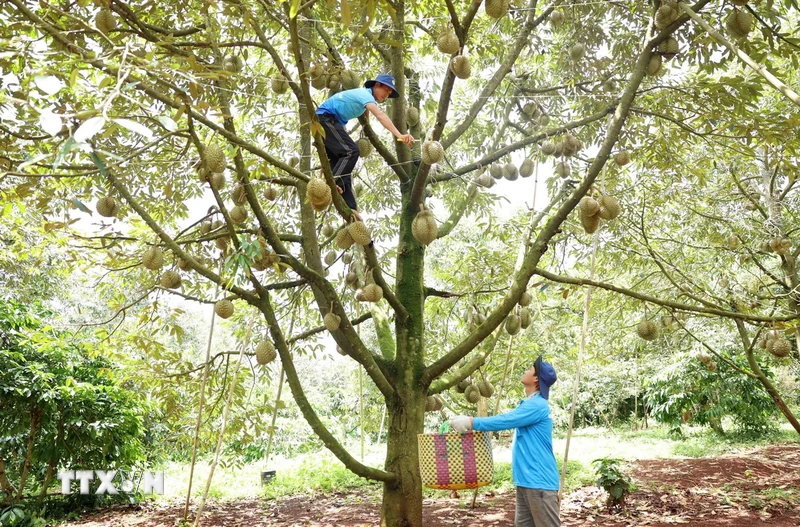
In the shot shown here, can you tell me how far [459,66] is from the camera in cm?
299

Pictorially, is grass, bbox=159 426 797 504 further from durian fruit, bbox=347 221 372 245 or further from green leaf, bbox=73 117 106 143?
green leaf, bbox=73 117 106 143

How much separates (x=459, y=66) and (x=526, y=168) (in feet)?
7.77

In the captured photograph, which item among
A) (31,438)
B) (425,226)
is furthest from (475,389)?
(31,438)

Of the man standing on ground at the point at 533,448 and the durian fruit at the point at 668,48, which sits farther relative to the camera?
the durian fruit at the point at 668,48

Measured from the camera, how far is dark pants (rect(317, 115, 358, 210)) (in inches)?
139

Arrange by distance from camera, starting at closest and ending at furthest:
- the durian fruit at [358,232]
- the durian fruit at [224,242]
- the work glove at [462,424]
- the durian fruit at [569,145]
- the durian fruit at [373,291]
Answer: the durian fruit at [358,232]
the work glove at [462,424]
the durian fruit at [224,242]
the durian fruit at [373,291]
the durian fruit at [569,145]

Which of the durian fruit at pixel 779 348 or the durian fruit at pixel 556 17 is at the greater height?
the durian fruit at pixel 556 17

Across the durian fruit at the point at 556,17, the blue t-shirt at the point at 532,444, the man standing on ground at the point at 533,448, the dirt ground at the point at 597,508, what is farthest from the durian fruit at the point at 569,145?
the dirt ground at the point at 597,508

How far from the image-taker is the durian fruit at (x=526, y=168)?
5.18 meters

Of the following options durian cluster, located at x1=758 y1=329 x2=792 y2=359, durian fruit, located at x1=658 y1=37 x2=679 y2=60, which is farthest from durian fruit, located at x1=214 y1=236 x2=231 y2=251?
durian cluster, located at x1=758 y1=329 x2=792 y2=359

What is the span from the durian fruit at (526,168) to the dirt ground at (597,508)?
3006 mm

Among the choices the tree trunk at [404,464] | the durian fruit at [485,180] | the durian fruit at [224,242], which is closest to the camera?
the durian fruit at [224,242]

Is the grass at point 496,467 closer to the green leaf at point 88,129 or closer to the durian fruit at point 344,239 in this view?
the durian fruit at point 344,239

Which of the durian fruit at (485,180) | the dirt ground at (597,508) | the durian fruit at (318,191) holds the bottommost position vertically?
the dirt ground at (597,508)
